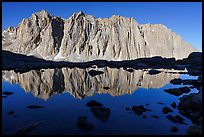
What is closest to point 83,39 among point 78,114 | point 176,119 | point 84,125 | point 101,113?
point 78,114

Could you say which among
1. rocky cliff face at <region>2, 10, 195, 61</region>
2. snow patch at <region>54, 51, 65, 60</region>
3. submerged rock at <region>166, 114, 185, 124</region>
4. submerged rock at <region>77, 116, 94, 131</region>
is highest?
rocky cliff face at <region>2, 10, 195, 61</region>

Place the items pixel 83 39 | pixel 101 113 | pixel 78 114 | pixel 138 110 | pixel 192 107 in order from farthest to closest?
pixel 83 39 < pixel 138 110 < pixel 192 107 < pixel 78 114 < pixel 101 113

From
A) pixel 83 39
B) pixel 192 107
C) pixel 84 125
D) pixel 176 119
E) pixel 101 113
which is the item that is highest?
pixel 83 39

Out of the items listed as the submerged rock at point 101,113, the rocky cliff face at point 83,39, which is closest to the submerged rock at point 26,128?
the submerged rock at point 101,113

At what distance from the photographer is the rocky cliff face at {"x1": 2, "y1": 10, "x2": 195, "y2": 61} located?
173 m

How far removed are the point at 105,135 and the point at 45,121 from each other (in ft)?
20.4

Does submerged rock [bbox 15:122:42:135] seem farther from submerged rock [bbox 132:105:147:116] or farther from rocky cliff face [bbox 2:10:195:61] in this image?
rocky cliff face [bbox 2:10:195:61]

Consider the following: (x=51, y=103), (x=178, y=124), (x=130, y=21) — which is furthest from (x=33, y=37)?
(x=178, y=124)

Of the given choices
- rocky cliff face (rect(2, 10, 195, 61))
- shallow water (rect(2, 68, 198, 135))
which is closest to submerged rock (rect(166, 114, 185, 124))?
shallow water (rect(2, 68, 198, 135))

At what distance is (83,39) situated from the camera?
176 meters

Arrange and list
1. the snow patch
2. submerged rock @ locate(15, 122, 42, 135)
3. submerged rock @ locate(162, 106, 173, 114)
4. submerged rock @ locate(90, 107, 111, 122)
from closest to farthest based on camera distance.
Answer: submerged rock @ locate(15, 122, 42, 135), submerged rock @ locate(90, 107, 111, 122), submerged rock @ locate(162, 106, 173, 114), the snow patch

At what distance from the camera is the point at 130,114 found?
2508 centimetres

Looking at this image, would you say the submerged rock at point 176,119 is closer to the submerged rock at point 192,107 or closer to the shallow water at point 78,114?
the shallow water at point 78,114

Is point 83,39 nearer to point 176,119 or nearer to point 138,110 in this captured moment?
point 138,110
